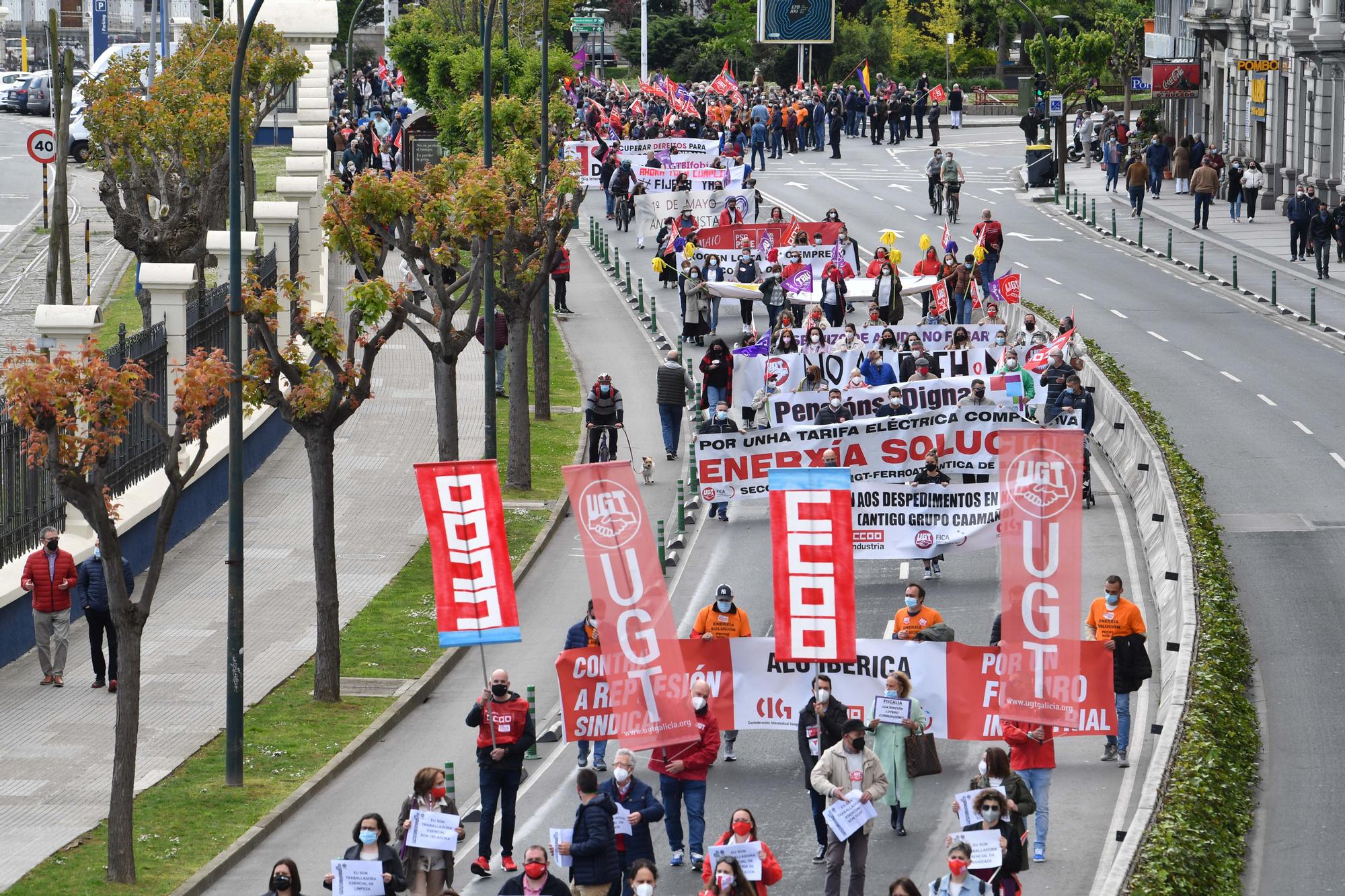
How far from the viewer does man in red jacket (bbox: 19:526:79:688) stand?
67.3ft

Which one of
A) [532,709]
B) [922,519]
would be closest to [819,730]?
[532,709]

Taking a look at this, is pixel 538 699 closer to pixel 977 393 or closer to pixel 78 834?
pixel 78 834

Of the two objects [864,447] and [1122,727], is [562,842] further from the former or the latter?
[864,447]

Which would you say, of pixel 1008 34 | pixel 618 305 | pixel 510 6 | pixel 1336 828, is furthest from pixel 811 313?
pixel 1008 34

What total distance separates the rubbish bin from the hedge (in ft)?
124

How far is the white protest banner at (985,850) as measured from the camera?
13.1 m

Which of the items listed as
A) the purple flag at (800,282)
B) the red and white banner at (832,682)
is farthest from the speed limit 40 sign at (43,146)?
the red and white banner at (832,682)


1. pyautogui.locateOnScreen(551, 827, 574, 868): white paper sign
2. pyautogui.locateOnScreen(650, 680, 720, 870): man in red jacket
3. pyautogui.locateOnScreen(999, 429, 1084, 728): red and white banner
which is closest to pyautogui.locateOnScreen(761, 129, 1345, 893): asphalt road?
pyautogui.locateOnScreen(999, 429, 1084, 728): red and white banner

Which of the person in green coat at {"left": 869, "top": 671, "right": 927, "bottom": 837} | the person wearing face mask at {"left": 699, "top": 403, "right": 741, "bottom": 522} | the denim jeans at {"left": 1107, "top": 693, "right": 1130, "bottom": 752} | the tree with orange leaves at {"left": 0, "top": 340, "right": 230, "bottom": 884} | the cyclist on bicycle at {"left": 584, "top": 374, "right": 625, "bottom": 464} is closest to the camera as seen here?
the tree with orange leaves at {"left": 0, "top": 340, "right": 230, "bottom": 884}

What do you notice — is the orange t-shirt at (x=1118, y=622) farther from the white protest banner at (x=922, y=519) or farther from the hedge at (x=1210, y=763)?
the white protest banner at (x=922, y=519)

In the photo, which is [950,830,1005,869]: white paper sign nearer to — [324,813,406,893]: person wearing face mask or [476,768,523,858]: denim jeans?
[324,813,406,893]: person wearing face mask

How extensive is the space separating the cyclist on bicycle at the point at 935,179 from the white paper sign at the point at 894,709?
39071 millimetres

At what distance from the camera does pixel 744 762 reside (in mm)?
18438

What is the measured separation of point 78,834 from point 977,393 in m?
13.1
